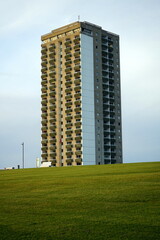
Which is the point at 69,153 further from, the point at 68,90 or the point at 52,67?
the point at 52,67

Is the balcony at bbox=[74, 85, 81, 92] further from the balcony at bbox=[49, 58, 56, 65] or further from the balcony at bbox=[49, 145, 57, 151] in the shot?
the balcony at bbox=[49, 145, 57, 151]

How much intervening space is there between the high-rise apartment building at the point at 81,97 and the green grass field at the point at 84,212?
380 feet

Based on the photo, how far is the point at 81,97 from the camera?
456 feet

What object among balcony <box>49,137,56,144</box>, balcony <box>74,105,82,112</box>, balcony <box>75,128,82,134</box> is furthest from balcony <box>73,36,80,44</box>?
balcony <box>49,137,56,144</box>

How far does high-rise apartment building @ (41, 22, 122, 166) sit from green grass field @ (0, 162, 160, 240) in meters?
116

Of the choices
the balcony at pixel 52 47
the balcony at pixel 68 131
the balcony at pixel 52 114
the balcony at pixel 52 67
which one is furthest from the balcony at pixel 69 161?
the balcony at pixel 52 47

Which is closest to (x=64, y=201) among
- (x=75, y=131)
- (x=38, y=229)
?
(x=38, y=229)

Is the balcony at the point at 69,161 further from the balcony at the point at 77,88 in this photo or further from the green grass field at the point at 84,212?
the green grass field at the point at 84,212

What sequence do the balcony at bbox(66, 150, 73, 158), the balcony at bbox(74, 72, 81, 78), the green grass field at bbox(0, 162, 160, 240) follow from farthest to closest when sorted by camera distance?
the balcony at bbox(74, 72, 81, 78) < the balcony at bbox(66, 150, 73, 158) < the green grass field at bbox(0, 162, 160, 240)

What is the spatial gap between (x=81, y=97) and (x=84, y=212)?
415 ft

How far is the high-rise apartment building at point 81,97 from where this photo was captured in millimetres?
137750

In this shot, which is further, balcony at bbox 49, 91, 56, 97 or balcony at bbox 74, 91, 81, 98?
balcony at bbox 49, 91, 56, 97

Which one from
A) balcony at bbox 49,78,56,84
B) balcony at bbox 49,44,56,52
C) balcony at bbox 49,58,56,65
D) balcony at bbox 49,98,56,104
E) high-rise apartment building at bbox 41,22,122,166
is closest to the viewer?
high-rise apartment building at bbox 41,22,122,166

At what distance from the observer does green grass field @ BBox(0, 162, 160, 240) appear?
10.2 metres
